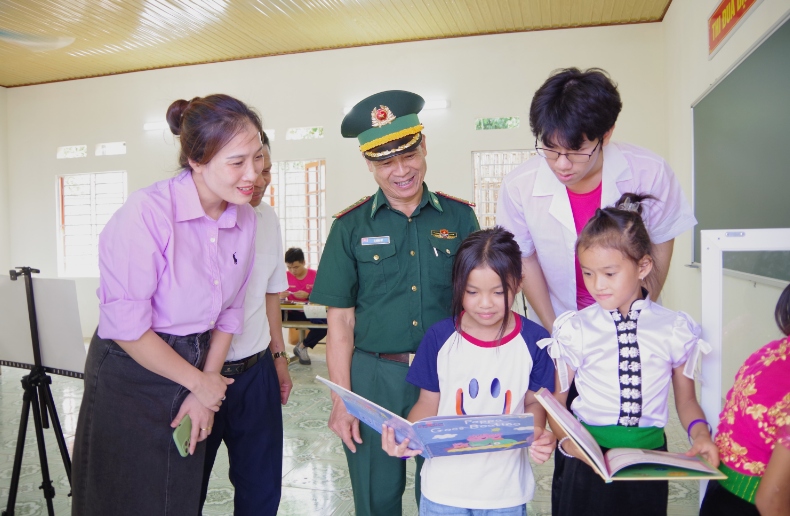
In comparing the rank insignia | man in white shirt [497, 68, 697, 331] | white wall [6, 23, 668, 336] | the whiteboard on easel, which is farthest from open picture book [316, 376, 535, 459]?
white wall [6, 23, 668, 336]

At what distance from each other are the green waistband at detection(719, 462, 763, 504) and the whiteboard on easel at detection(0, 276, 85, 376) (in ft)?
7.64

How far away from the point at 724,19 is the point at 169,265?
455 cm

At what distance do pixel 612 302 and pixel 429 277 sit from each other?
2.03ft

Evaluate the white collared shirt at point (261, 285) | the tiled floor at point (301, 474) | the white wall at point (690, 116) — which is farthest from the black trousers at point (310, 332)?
the white collared shirt at point (261, 285)

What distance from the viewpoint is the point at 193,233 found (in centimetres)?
156

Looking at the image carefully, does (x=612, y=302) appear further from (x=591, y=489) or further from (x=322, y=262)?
(x=322, y=262)

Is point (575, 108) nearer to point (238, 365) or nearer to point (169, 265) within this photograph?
point (169, 265)

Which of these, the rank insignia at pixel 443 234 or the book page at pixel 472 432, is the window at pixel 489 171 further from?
the book page at pixel 472 432

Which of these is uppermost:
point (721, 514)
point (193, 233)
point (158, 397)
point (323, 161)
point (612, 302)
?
point (323, 161)

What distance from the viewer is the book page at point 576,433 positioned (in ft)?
3.66

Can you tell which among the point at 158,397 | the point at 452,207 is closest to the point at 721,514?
the point at 452,207

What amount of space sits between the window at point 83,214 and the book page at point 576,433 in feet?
31.4

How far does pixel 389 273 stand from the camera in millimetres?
1865

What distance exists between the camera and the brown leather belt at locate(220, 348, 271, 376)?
6.34 ft
